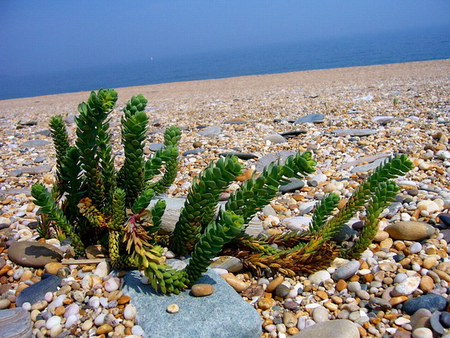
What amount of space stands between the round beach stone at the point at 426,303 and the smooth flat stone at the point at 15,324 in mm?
1874

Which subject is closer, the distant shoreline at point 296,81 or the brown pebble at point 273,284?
the brown pebble at point 273,284

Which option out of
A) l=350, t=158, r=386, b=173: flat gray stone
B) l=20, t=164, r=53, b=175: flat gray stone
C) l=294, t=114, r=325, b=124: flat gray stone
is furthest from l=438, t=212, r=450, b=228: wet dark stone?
l=20, t=164, r=53, b=175: flat gray stone

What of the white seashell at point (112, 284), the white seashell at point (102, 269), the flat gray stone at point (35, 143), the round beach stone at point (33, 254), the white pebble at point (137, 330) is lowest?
the white pebble at point (137, 330)

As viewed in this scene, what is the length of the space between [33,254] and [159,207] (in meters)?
0.94

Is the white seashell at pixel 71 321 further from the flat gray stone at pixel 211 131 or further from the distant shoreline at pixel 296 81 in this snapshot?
the distant shoreline at pixel 296 81

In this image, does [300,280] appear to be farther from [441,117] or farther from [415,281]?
[441,117]

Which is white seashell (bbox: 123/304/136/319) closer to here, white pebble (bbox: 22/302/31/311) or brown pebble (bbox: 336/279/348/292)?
white pebble (bbox: 22/302/31/311)

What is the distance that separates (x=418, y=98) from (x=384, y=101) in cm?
70

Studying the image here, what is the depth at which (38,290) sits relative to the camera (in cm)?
207

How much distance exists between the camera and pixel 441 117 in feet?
20.5

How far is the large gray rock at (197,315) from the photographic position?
1792mm

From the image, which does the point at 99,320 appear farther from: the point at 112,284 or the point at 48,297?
the point at 48,297

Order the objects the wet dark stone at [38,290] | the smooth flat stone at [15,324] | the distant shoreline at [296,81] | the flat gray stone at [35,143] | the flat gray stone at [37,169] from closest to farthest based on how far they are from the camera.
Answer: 1. the smooth flat stone at [15,324]
2. the wet dark stone at [38,290]
3. the flat gray stone at [37,169]
4. the flat gray stone at [35,143]
5. the distant shoreline at [296,81]

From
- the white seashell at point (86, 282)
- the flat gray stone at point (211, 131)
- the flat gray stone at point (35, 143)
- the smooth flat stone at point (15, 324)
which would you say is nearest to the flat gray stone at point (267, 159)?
the flat gray stone at point (211, 131)
